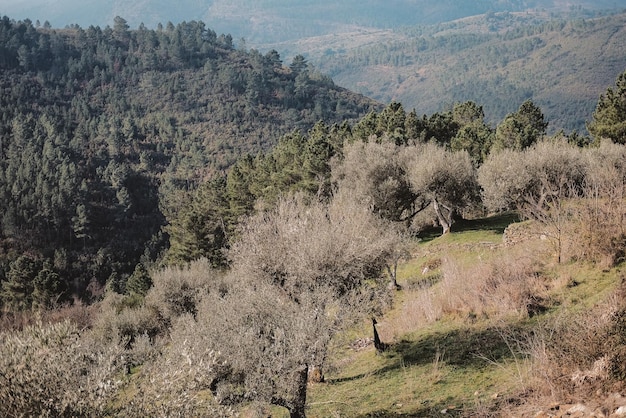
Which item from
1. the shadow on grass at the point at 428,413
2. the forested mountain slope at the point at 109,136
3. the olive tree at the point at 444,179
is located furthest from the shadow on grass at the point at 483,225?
the forested mountain slope at the point at 109,136

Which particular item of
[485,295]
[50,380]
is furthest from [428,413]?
[50,380]

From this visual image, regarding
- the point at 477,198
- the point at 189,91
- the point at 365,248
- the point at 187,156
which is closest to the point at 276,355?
the point at 365,248

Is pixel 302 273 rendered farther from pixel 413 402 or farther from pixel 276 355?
pixel 413 402

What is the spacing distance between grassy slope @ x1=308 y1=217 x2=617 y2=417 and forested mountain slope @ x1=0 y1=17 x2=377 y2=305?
2308 inches

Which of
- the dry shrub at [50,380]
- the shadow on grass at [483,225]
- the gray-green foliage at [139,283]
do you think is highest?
the dry shrub at [50,380]

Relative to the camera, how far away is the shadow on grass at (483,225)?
Answer: 31391 millimetres

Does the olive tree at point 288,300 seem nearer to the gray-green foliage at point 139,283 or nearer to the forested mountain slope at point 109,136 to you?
the gray-green foliage at point 139,283

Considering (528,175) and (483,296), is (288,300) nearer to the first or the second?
(483,296)

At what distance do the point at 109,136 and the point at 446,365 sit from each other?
143m

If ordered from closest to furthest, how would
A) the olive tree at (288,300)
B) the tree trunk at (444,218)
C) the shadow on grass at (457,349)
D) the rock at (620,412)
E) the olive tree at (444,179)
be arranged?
the rock at (620,412) → the olive tree at (288,300) → the shadow on grass at (457,349) → the olive tree at (444,179) → the tree trunk at (444,218)

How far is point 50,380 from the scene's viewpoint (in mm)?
7555

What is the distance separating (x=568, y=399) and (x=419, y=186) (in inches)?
911

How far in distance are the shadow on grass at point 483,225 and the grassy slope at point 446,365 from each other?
46.5 feet

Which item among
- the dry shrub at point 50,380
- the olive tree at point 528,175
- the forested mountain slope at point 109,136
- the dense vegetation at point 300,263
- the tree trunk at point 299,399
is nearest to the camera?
the dry shrub at point 50,380
